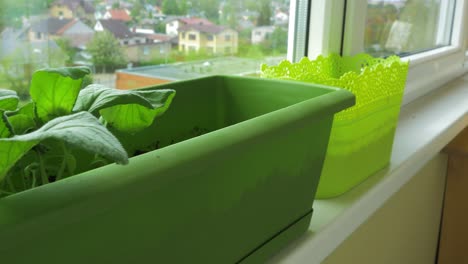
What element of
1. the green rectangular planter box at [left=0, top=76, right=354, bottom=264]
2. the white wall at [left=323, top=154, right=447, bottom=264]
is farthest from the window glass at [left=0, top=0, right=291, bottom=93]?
the white wall at [left=323, top=154, right=447, bottom=264]

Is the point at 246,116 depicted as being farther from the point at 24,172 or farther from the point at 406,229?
the point at 406,229

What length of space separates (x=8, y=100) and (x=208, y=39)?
41 cm

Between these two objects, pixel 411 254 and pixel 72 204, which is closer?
pixel 72 204

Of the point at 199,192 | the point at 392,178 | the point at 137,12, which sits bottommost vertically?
the point at 392,178

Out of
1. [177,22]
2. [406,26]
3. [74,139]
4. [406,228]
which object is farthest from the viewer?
Result: [406,26]

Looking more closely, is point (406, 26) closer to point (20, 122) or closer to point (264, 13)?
point (264, 13)

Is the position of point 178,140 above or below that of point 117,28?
below

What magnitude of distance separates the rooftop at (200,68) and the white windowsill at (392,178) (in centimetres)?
24

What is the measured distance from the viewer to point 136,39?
0.57m

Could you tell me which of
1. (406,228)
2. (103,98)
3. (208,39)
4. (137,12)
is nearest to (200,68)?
(208,39)

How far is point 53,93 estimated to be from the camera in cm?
30

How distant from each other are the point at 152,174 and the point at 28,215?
6cm

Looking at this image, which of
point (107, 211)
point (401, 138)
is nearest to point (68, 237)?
point (107, 211)

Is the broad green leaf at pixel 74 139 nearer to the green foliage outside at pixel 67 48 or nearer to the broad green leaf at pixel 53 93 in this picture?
the broad green leaf at pixel 53 93
